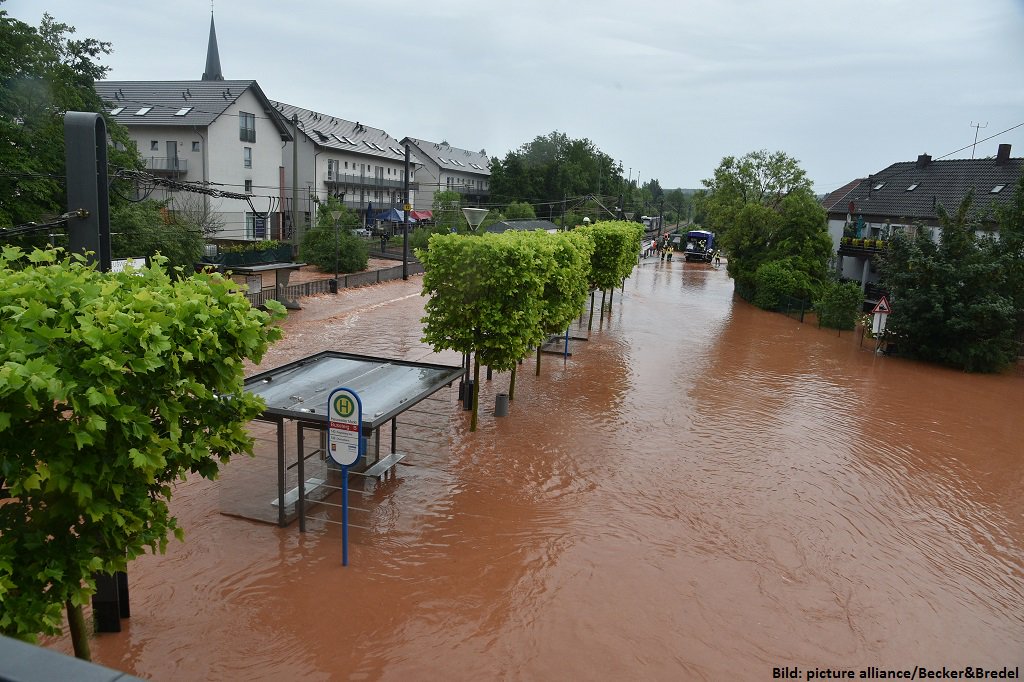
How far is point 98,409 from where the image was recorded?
4676 millimetres

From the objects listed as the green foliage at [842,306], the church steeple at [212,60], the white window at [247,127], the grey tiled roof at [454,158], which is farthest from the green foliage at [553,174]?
the green foliage at [842,306]

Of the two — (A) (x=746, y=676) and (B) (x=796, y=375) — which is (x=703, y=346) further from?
(A) (x=746, y=676)

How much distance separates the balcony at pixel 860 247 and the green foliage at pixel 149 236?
31987mm

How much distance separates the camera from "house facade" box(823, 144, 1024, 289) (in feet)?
116

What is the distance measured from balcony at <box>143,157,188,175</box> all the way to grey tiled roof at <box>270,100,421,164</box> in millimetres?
12179

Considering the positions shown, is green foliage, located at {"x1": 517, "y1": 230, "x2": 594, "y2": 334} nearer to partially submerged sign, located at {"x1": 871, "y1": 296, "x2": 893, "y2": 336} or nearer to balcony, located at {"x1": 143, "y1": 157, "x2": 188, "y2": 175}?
partially submerged sign, located at {"x1": 871, "y1": 296, "x2": 893, "y2": 336}

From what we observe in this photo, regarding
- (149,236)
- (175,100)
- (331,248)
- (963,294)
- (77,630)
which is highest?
(175,100)

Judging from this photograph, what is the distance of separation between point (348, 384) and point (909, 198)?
125ft

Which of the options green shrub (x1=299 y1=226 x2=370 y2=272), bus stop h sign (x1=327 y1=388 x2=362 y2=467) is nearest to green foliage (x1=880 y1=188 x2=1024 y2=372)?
bus stop h sign (x1=327 y1=388 x2=362 y2=467)

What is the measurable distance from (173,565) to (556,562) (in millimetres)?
4915

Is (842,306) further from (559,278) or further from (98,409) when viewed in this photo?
(98,409)

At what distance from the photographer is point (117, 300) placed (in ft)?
17.1

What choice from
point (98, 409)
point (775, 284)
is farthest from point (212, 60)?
point (98, 409)

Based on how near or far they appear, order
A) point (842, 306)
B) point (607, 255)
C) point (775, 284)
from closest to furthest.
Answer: point (607, 255) < point (842, 306) < point (775, 284)
